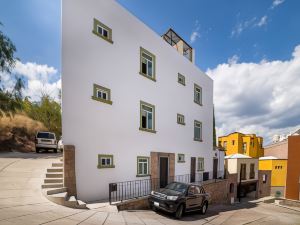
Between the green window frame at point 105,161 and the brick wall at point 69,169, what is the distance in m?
1.48

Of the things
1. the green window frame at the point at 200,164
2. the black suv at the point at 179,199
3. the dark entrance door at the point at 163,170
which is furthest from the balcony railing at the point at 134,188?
the green window frame at the point at 200,164

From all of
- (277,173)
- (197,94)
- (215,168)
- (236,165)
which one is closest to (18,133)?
(197,94)

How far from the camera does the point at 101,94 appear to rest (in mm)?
11609

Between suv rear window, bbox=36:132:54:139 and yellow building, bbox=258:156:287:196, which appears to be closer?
suv rear window, bbox=36:132:54:139

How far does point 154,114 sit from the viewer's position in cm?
1514

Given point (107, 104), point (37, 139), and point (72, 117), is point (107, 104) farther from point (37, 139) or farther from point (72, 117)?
point (37, 139)

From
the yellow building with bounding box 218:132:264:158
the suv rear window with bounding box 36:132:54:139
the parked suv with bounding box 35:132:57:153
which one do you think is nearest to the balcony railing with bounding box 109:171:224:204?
the parked suv with bounding box 35:132:57:153

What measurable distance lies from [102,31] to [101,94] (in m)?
3.41

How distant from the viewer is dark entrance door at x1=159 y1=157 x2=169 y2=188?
50.7 feet

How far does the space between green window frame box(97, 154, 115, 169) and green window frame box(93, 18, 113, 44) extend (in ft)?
20.4

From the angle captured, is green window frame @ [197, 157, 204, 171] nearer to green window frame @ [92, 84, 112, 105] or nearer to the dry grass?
green window frame @ [92, 84, 112, 105]

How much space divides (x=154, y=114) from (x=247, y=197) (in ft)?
75.4

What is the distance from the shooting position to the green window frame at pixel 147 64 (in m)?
14.4

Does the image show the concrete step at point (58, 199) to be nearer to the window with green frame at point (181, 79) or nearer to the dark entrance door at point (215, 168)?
the window with green frame at point (181, 79)
